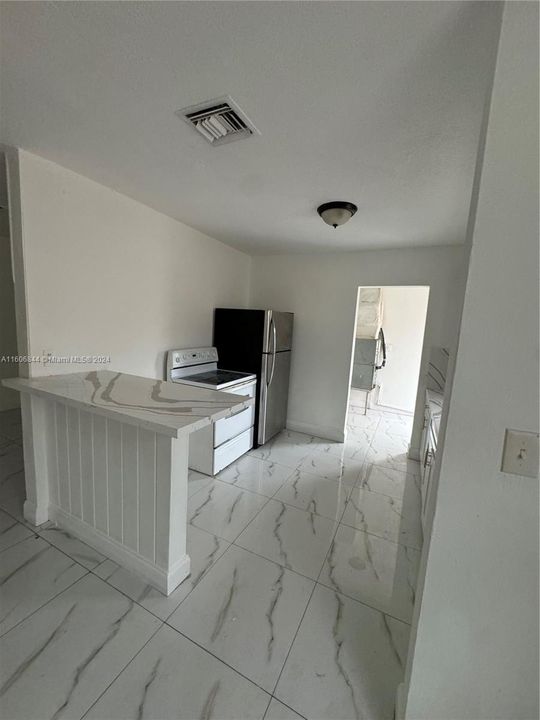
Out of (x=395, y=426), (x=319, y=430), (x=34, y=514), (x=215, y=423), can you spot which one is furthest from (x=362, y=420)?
(x=34, y=514)

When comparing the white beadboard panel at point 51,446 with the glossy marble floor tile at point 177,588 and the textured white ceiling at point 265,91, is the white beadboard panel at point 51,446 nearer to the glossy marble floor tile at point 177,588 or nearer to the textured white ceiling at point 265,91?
the glossy marble floor tile at point 177,588

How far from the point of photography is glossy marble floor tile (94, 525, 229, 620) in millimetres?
1479

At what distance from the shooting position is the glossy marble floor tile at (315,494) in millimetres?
2320

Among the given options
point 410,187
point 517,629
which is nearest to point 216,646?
point 517,629

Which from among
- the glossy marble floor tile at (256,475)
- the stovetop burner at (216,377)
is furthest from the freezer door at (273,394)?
the glossy marble floor tile at (256,475)

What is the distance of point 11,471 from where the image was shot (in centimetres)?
260

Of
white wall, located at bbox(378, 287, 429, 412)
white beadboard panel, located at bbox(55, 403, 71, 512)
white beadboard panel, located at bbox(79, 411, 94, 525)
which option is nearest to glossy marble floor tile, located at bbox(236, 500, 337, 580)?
white beadboard panel, located at bbox(79, 411, 94, 525)

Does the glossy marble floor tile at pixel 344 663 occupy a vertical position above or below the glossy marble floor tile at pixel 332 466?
below

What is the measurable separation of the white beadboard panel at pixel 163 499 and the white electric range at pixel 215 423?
1029 millimetres

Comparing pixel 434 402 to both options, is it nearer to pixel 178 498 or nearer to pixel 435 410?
pixel 435 410

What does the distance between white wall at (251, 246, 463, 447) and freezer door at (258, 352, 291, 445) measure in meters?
0.20

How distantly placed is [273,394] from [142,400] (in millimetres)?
2105

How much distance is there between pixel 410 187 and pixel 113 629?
9.35ft

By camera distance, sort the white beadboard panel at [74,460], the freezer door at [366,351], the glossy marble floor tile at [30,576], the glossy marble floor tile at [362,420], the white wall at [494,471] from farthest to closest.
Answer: the freezer door at [366,351], the glossy marble floor tile at [362,420], the white beadboard panel at [74,460], the glossy marble floor tile at [30,576], the white wall at [494,471]
